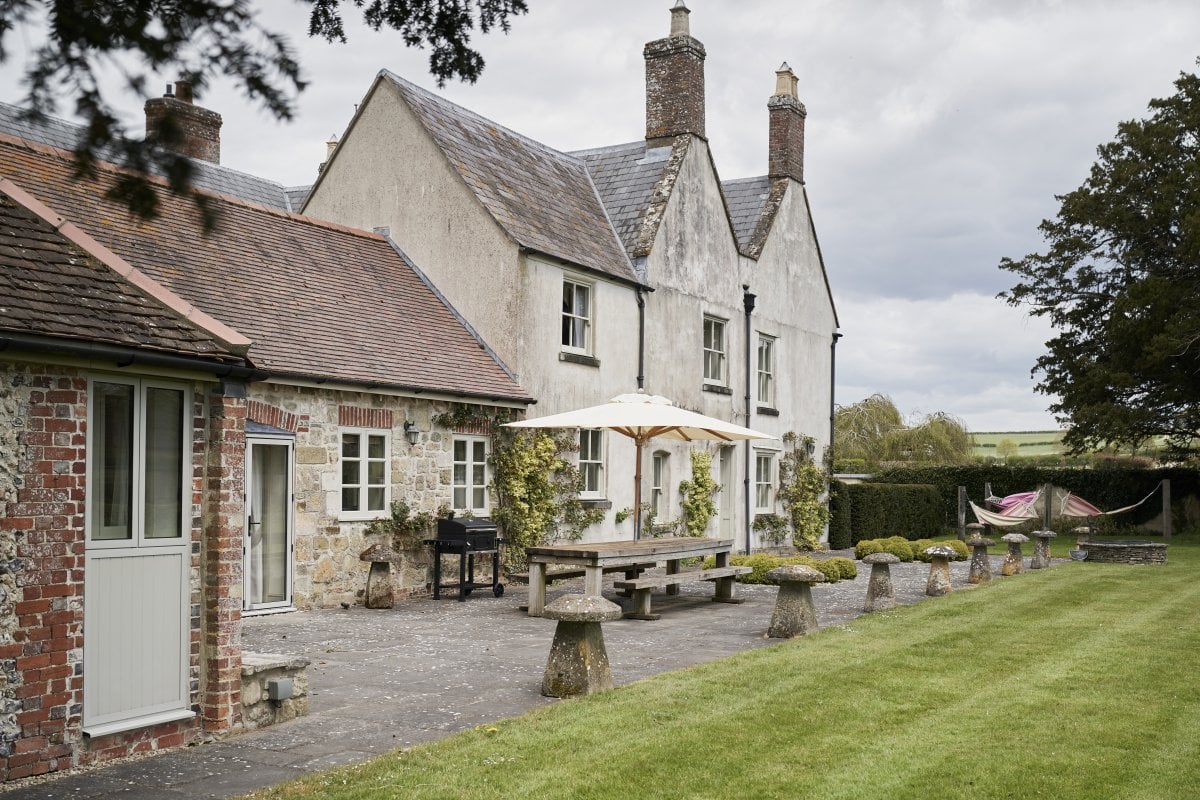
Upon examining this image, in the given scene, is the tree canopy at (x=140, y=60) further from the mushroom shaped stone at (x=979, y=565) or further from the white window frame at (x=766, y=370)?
the white window frame at (x=766, y=370)

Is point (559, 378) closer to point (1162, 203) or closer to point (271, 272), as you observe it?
point (271, 272)

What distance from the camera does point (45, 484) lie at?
666 cm

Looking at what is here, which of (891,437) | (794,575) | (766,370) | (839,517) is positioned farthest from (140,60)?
(891,437)

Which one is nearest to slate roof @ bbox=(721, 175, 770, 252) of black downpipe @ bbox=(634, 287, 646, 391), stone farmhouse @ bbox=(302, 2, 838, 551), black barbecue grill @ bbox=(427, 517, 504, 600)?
stone farmhouse @ bbox=(302, 2, 838, 551)

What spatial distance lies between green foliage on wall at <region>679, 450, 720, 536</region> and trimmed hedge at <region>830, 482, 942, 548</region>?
632 centimetres

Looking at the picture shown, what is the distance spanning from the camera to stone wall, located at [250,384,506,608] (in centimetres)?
1427

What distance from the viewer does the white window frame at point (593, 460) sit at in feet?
66.0

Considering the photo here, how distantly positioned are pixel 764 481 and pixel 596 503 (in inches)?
285

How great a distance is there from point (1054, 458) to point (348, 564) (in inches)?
1278

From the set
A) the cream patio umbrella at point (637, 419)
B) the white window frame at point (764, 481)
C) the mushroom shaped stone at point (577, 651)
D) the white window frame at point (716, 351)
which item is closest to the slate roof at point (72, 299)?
the mushroom shaped stone at point (577, 651)

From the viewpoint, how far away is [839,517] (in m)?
28.7

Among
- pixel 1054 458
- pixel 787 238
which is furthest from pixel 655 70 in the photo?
pixel 1054 458

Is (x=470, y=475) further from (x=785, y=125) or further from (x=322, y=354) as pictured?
(x=785, y=125)

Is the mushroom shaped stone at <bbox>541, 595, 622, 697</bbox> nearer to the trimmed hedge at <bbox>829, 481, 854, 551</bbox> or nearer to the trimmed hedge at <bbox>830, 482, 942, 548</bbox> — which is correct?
the trimmed hedge at <bbox>829, 481, 854, 551</bbox>
